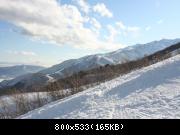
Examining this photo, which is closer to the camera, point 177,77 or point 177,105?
point 177,105

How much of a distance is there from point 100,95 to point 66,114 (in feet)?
5.42

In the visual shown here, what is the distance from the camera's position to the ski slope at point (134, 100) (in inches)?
303

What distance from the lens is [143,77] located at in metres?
10.9

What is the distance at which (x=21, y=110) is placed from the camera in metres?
14.8

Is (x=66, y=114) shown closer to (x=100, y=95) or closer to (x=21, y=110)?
(x=100, y=95)

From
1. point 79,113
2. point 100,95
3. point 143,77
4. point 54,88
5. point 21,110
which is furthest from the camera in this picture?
point 54,88

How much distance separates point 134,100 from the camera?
8.73 m

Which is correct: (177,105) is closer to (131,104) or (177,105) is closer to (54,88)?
(131,104)

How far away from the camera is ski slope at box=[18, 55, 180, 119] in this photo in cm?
769

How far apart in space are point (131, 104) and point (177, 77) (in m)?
2.38

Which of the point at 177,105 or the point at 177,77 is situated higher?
the point at 177,77
